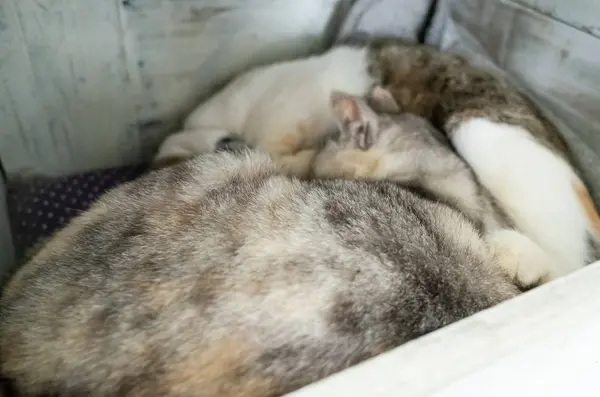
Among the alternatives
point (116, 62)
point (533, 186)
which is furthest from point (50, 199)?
point (533, 186)

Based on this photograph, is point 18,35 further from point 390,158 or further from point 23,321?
point 390,158

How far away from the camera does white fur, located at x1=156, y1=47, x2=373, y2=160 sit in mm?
1272

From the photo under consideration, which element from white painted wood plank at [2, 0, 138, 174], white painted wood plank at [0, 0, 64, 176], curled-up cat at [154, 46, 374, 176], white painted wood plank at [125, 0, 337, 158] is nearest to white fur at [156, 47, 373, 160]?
curled-up cat at [154, 46, 374, 176]

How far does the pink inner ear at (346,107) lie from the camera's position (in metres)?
1.11

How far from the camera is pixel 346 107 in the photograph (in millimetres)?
1123

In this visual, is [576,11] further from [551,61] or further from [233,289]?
[233,289]

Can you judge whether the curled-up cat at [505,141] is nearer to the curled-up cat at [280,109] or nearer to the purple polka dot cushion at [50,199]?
the curled-up cat at [280,109]

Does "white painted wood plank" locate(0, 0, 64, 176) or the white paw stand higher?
"white painted wood plank" locate(0, 0, 64, 176)

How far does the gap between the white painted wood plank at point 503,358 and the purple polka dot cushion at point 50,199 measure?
97 centimetres

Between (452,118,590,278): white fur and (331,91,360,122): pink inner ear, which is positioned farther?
(331,91,360,122): pink inner ear

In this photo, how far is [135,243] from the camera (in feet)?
2.56

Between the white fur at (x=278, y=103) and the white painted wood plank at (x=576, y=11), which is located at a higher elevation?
the white painted wood plank at (x=576, y=11)

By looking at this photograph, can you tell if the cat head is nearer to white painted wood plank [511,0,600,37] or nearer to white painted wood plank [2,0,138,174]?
white painted wood plank [511,0,600,37]

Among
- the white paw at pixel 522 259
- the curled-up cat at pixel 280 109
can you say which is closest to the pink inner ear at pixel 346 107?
the curled-up cat at pixel 280 109
